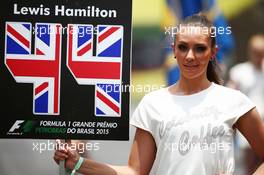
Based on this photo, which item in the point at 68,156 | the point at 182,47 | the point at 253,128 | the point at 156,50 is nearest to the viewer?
the point at 253,128

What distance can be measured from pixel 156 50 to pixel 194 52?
447 mm

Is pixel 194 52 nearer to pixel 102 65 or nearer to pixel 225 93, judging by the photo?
pixel 225 93

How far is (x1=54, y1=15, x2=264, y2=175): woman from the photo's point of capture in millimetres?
1663

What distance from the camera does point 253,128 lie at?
1.67 metres

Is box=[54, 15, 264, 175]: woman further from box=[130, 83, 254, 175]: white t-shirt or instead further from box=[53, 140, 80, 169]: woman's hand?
box=[53, 140, 80, 169]: woman's hand

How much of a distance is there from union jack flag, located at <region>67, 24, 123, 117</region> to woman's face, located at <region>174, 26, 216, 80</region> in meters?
0.47

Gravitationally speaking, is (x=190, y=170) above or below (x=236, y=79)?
below

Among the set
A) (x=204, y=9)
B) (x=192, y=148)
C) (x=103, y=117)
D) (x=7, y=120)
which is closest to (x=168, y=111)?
(x=192, y=148)

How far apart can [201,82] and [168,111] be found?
172 mm

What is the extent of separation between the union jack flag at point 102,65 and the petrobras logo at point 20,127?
0.31m

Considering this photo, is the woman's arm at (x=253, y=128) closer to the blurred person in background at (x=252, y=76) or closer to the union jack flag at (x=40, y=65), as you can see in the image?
the blurred person in background at (x=252, y=76)

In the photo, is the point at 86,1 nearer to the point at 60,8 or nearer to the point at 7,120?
the point at 60,8

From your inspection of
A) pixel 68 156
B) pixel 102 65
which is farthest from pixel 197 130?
pixel 102 65

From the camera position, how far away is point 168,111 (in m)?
1.71
